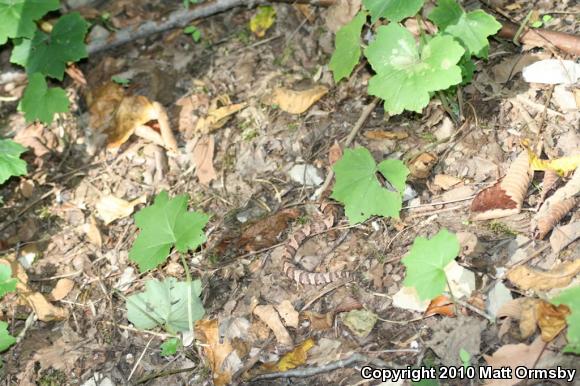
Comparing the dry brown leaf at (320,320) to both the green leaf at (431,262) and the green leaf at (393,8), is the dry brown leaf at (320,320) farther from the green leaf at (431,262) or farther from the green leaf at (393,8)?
the green leaf at (393,8)

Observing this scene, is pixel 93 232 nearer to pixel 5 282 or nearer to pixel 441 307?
pixel 5 282

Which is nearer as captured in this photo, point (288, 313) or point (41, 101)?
point (288, 313)

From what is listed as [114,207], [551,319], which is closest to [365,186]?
[551,319]

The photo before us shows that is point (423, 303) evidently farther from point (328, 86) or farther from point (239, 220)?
point (328, 86)

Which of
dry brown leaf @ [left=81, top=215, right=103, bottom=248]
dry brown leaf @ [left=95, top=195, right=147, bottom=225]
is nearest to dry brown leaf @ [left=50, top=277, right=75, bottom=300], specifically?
dry brown leaf @ [left=81, top=215, right=103, bottom=248]

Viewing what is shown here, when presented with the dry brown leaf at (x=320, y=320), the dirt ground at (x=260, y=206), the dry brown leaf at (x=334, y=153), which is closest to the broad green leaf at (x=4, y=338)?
the dirt ground at (x=260, y=206)

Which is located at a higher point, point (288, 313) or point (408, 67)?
point (408, 67)

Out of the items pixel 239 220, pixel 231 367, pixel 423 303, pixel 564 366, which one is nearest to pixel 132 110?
pixel 239 220
